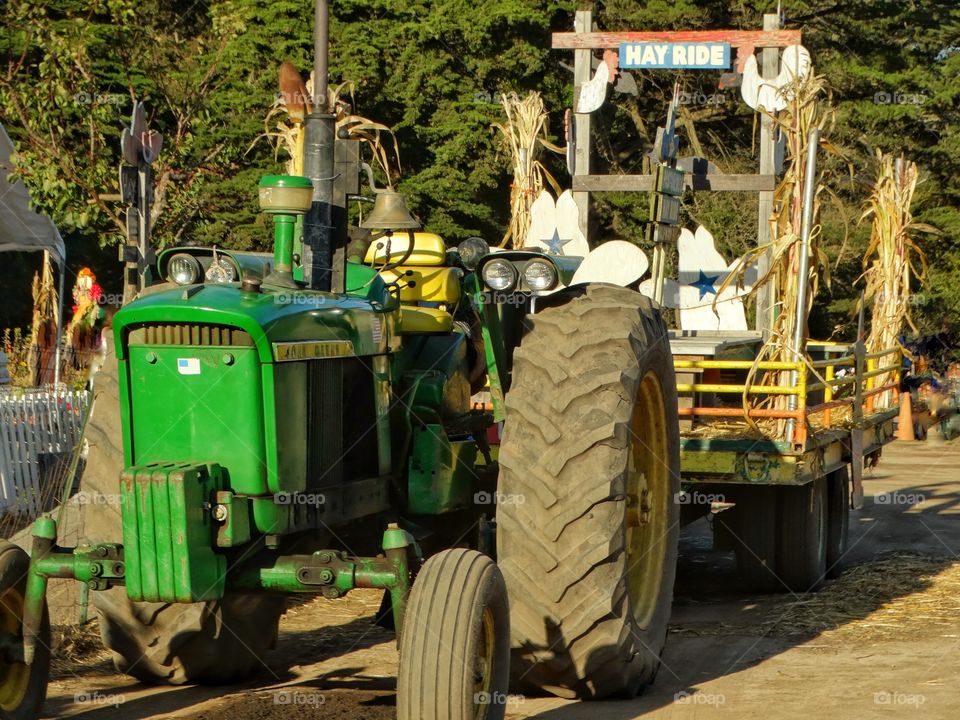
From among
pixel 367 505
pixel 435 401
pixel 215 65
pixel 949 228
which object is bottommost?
pixel 367 505

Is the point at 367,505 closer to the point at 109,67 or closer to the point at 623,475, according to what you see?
the point at 623,475

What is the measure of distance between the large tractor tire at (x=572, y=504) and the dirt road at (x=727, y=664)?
22 centimetres

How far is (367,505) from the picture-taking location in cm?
579

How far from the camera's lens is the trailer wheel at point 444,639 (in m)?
4.64

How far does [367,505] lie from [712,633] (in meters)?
2.57

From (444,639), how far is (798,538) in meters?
4.39

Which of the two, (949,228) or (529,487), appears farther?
(949,228)

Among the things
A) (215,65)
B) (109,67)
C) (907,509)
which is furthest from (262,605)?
(109,67)

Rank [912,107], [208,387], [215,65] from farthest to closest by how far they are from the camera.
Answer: [912,107] < [215,65] < [208,387]
